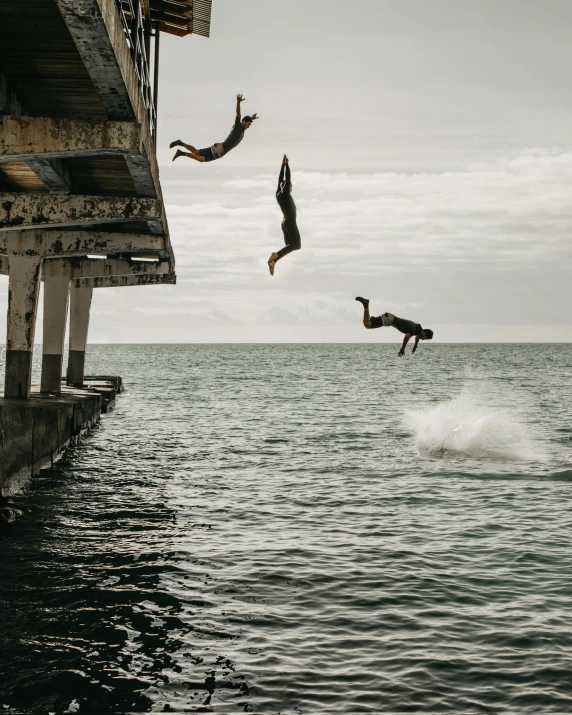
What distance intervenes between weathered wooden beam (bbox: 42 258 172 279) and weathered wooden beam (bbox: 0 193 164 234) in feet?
40.7

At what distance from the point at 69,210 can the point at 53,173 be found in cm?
206

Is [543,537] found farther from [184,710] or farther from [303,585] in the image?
[184,710]

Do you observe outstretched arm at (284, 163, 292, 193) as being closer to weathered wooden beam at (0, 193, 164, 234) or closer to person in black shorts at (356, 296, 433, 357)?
person in black shorts at (356, 296, 433, 357)

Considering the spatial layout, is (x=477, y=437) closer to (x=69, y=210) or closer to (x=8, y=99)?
(x=69, y=210)

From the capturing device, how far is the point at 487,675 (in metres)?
8.84

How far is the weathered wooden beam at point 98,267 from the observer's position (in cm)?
3055

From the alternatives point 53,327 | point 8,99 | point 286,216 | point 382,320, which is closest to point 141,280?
point 53,327

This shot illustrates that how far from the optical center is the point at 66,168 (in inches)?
658

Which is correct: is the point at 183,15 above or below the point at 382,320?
above

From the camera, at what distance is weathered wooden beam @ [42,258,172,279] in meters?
30.5

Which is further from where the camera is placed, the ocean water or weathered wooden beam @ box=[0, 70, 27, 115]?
weathered wooden beam @ box=[0, 70, 27, 115]

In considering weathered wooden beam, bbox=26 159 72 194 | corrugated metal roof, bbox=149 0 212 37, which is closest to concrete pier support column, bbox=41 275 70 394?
corrugated metal roof, bbox=149 0 212 37

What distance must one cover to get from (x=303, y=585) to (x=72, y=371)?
28.5m

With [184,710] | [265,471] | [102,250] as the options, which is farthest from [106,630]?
[102,250]
